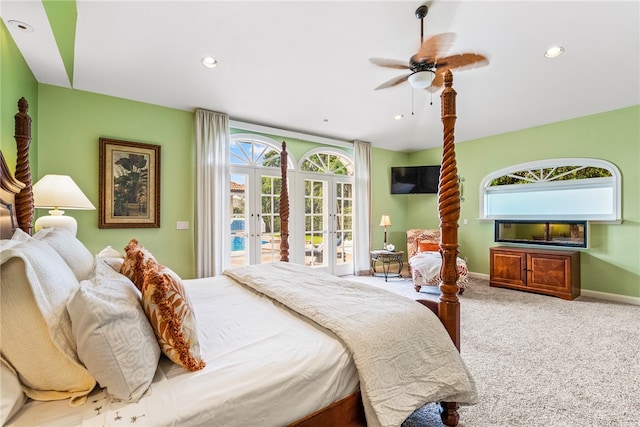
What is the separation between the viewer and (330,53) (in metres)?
2.80

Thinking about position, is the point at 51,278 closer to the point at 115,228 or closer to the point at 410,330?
the point at 410,330

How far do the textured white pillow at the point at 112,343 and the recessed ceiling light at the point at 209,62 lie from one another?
2.55 metres

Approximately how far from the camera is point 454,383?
1507 millimetres

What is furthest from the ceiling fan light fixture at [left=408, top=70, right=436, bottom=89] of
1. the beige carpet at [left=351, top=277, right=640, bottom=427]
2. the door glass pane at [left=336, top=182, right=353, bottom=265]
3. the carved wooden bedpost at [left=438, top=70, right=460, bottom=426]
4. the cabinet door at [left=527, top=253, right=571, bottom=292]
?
the cabinet door at [left=527, top=253, right=571, bottom=292]

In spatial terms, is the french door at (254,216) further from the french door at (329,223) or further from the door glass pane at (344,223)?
the door glass pane at (344,223)

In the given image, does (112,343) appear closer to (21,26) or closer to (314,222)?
(21,26)

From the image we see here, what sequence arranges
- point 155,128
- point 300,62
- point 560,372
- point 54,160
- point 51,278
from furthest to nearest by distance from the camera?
1. point 155,128
2. point 54,160
3. point 300,62
4. point 560,372
5. point 51,278

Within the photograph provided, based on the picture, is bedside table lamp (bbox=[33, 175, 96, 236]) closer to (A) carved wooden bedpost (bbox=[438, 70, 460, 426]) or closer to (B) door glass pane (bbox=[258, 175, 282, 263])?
(B) door glass pane (bbox=[258, 175, 282, 263])

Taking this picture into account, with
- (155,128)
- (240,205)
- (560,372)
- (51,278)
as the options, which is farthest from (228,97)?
(560,372)

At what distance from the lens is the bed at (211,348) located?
91cm

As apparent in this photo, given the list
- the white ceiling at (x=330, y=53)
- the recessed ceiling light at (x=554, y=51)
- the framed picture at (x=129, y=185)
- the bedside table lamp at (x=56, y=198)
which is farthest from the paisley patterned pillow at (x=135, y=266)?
the recessed ceiling light at (x=554, y=51)

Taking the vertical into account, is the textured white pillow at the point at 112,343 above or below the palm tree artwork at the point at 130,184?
A: below

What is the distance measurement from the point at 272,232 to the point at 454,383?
3.80 m

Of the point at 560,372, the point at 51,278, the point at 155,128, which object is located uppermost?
the point at 155,128
